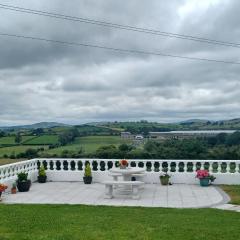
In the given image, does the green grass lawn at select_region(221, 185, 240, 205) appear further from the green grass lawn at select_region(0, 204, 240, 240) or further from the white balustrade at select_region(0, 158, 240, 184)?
the green grass lawn at select_region(0, 204, 240, 240)

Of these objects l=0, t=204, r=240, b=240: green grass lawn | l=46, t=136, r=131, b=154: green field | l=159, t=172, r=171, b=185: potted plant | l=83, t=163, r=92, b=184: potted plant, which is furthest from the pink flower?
l=46, t=136, r=131, b=154: green field

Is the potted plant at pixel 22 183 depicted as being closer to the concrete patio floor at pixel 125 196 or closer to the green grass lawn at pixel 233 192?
the concrete patio floor at pixel 125 196

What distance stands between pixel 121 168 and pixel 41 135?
14176 millimetres

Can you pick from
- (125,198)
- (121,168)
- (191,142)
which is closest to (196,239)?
(125,198)

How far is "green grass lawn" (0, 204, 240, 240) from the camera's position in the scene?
19.1 feet

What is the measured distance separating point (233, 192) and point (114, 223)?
565 centimetres

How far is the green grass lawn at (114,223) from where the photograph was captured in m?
5.82

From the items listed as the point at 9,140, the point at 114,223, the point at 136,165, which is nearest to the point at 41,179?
the point at 136,165

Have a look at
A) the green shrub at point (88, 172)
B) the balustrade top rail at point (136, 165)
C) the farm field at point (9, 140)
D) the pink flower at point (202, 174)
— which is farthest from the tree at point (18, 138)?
the pink flower at point (202, 174)

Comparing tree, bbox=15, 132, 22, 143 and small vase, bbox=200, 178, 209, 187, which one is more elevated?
tree, bbox=15, 132, 22, 143

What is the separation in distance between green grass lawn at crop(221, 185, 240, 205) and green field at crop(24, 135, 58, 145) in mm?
12053

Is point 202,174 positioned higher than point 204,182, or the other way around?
point 202,174

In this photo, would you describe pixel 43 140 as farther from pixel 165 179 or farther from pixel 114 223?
pixel 114 223

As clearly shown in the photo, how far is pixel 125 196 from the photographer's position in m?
10.5
